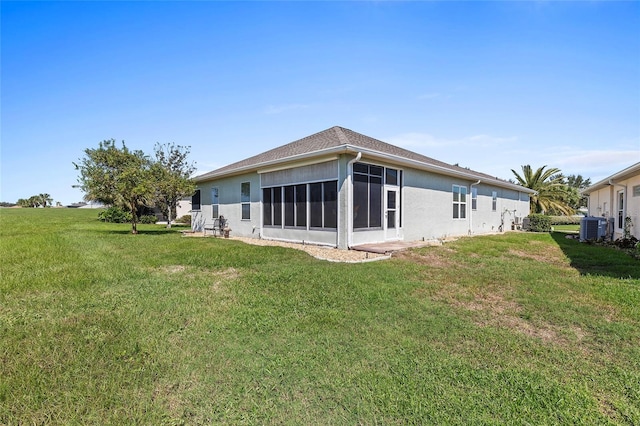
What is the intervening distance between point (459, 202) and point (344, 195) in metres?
8.12

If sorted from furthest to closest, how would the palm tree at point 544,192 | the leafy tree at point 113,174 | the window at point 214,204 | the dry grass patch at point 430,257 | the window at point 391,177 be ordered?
1. the palm tree at point 544,192
2. the window at point 214,204
3. the leafy tree at point 113,174
4. the window at point 391,177
5. the dry grass patch at point 430,257

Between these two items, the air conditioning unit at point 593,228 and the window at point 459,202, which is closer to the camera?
the air conditioning unit at point 593,228

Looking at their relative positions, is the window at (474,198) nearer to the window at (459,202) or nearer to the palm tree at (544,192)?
the window at (459,202)

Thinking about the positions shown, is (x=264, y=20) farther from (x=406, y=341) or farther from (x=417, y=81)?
(x=406, y=341)

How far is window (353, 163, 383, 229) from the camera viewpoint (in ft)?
32.1

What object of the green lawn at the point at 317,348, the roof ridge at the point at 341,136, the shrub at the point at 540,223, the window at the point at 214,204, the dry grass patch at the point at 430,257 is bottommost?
the green lawn at the point at 317,348

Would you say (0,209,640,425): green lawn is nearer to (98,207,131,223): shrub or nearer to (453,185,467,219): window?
(453,185,467,219): window

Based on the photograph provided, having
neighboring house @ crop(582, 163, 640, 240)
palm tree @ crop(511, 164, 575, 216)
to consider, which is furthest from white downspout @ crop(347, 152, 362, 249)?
palm tree @ crop(511, 164, 575, 216)

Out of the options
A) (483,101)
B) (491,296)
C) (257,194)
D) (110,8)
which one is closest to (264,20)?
(110,8)

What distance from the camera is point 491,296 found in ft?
16.2

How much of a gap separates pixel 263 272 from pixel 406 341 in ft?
11.9

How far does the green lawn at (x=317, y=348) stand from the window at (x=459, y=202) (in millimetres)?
8569

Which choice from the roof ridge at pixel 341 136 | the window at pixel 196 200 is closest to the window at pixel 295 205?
the roof ridge at pixel 341 136

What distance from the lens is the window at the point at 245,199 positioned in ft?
45.1
